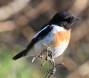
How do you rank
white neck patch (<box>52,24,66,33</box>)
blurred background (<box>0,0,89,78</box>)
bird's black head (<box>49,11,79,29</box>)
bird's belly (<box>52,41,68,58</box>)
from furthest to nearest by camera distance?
blurred background (<box>0,0,89,78</box>) → bird's black head (<box>49,11,79,29</box>) → white neck patch (<box>52,24,66,33</box>) → bird's belly (<box>52,41,68,58</box>)

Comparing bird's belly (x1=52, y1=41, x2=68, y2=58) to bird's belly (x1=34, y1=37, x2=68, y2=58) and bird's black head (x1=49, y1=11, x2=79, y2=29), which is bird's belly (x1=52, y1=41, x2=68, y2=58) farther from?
bird's black head (x1=49, y1=11, x2=79, y2=29)

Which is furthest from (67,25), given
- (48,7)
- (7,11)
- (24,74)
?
(48,7)

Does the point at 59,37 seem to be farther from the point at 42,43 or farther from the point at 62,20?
the point at 62,20

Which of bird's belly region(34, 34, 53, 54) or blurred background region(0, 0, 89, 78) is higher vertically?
blurred background region(0, 0, 89, 78)

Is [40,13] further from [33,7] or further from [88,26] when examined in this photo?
[88,26]

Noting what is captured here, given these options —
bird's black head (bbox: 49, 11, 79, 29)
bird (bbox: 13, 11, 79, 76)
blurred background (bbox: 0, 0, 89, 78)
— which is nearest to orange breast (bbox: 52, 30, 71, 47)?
bird (bbox: 13, 11, 79, 76)

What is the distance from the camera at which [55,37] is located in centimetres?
493

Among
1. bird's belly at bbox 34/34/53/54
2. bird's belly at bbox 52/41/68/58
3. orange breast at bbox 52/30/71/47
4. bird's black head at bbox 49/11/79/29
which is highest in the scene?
bird's black head at bbox 49/11/79/29

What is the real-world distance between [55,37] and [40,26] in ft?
12.5

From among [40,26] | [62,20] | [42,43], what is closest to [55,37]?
[42,43]

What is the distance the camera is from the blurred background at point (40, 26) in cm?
809

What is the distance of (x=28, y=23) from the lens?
884 centimetres

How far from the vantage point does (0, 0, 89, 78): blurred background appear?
8.09 metres

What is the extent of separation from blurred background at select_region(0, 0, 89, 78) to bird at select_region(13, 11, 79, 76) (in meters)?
→ 2.57
